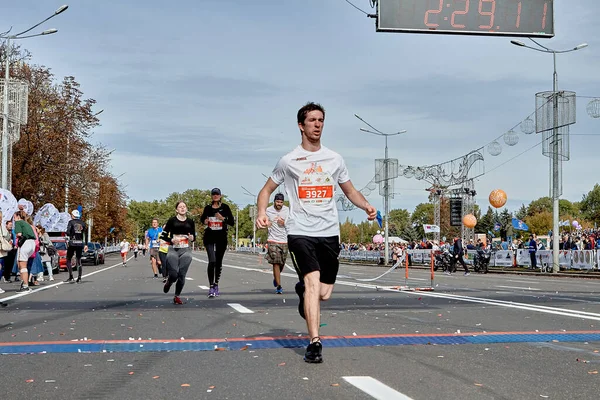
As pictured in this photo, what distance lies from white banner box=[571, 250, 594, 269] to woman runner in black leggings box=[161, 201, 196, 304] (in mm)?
23404

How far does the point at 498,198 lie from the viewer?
39438mm

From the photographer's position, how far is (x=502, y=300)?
39.6 feet

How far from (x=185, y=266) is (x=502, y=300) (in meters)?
5.10

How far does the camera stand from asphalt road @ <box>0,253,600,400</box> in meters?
4.68

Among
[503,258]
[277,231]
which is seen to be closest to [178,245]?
[277,231]

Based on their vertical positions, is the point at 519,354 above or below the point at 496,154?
below

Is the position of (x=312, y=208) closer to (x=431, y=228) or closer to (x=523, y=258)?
(x=523, y=258)

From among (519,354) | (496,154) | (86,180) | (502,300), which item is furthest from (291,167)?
(86,180)

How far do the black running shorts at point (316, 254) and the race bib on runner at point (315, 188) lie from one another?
1.05 feet

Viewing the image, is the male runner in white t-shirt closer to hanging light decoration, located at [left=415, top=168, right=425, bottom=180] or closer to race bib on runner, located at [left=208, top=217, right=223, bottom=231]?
race bib on runner, located at [left=208, top=217, right=223, bottom=231]

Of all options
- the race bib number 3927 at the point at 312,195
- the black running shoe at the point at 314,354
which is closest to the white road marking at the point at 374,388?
the black running shoe at the point at 314,354

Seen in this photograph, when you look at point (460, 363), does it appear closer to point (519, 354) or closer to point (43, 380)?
point (519, 354)

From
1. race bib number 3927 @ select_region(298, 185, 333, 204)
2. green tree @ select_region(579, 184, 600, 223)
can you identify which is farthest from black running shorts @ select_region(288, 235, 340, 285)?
green tree @ select_region(579, 184, 600, 223)

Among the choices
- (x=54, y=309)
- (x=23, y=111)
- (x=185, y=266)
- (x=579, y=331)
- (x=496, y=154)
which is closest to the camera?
(x=579, y=331)
